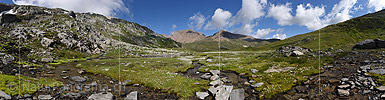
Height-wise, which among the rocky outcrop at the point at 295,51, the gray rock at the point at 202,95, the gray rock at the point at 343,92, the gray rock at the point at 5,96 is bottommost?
the gray rock at the point at 202,95

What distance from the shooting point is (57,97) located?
529 inches

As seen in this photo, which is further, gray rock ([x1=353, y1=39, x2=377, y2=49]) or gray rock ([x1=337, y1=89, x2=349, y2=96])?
gray rock ([x1=353, y1=39, x2=377, y2=49])

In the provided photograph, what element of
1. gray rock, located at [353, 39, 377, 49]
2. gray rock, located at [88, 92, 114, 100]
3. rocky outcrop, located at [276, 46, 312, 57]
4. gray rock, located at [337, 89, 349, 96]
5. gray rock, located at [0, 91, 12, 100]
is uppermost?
gray rock, located at [353, 39, 377, 49]

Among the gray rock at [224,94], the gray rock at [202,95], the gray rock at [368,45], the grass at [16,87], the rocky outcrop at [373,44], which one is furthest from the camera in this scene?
the gray rock at [368,45]

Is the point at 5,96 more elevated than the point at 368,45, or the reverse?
the point at 368,45

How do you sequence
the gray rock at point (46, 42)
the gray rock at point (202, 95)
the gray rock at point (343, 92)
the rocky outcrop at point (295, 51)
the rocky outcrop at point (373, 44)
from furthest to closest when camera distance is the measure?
the gray rock at point (46, 42) < the rocky outcrop at point (295, 51) < the rocky outcrop at point (373, 44) < the gray rock at point (202, 95) < the gray rock at point (343, 92)

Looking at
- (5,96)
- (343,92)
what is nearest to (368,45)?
(343,92)

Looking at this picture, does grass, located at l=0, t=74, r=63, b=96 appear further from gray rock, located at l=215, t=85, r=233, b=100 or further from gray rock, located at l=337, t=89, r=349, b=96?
gray rock, located at l=337, t=89, r=349, b=96

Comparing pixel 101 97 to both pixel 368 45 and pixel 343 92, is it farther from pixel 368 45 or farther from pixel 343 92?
pixel 368 45

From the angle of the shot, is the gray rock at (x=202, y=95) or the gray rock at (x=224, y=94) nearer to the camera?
the gray rock at (x=224, y=94)

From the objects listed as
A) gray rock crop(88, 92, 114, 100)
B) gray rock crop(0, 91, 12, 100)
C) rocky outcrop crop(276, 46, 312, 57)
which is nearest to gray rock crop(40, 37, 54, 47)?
gray rock crop(0, 91, 12, 100)

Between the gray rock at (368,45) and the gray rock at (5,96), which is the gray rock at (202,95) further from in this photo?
the gray rock at (368,45)

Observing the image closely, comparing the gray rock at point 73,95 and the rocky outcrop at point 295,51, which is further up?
the rocky outcrop at point 295,51

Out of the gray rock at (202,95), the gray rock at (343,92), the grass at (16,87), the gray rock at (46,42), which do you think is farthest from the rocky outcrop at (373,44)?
the gray rock at (46,42)
